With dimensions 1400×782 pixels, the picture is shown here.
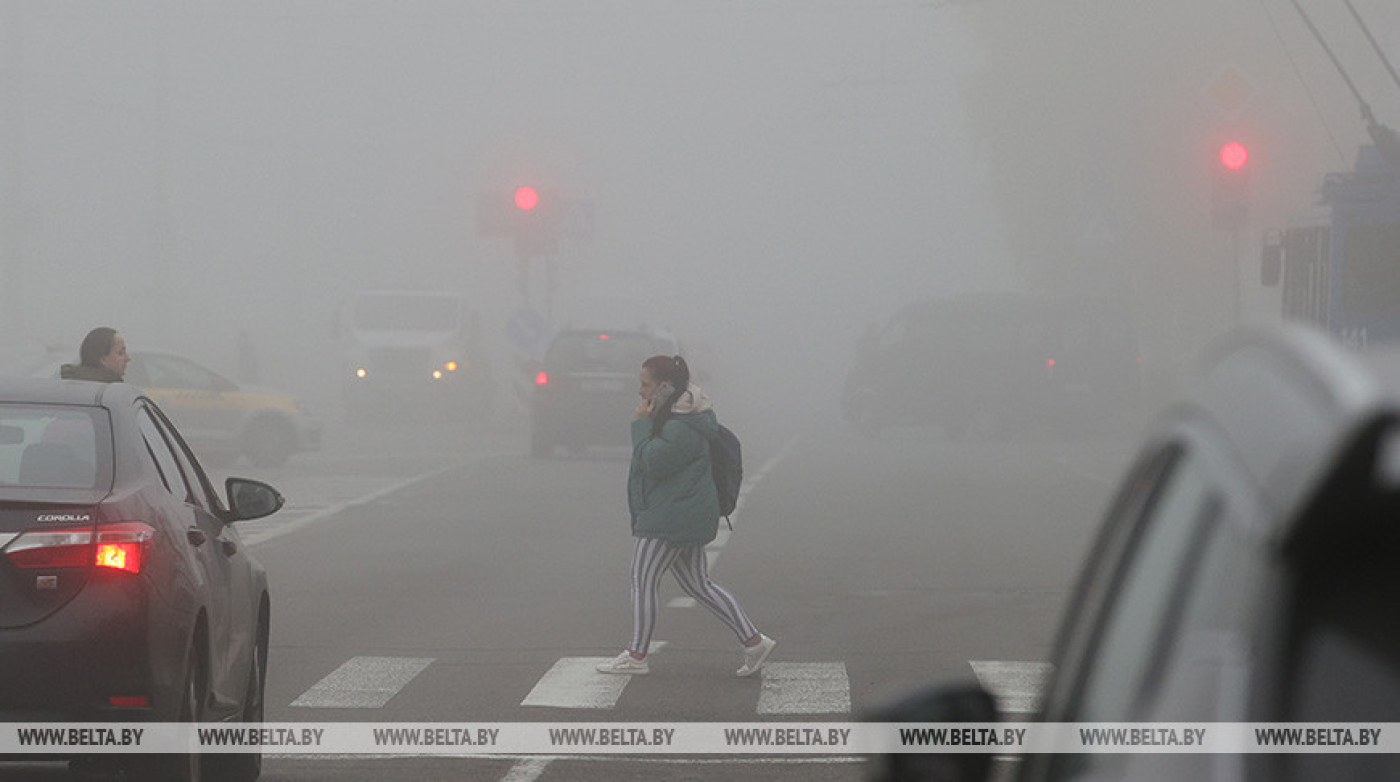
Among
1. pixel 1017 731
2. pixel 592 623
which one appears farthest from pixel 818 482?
pixel 1017 731

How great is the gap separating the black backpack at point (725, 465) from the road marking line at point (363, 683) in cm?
168

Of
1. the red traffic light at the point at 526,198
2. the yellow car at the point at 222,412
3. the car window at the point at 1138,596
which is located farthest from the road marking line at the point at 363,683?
the red traffic light at the point at 526,198

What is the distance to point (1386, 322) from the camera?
65.4 feet

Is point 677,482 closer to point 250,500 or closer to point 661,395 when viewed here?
point 661,395

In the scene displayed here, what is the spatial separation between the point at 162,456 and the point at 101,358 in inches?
200

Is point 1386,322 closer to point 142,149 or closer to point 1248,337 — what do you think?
point 1248,337

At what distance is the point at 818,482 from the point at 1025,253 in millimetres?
26645

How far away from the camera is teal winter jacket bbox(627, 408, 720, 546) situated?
12.2 meters

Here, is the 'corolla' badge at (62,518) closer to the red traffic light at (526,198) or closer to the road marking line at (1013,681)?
the road marking line at (1013,681)

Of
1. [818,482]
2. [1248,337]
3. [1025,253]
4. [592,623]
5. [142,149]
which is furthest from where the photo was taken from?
[142,149]

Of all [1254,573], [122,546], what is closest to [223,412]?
[122,546]

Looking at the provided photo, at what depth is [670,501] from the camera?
40.1ft

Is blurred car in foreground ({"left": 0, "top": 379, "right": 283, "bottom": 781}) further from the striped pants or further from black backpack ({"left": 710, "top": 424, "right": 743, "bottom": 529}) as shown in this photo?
black backpack ({"left": 710, "top": 424, "right": 743, "bottom": 529})

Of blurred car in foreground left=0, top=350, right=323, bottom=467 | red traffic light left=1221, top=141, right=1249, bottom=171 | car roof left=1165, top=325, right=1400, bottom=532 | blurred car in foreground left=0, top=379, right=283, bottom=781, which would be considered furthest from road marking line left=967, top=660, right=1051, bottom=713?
blurred car in foreground left=0, top=350, right=323, bottom=467
